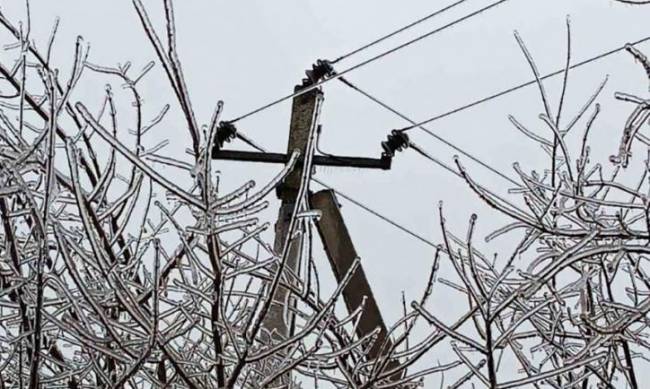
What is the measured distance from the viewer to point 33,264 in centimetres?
188

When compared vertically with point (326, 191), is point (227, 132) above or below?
above

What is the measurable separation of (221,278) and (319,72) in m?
3.39

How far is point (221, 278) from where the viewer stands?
1.50 meters

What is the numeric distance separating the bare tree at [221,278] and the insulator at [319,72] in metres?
2.26

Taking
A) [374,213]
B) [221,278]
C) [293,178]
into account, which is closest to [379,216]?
[374,213]

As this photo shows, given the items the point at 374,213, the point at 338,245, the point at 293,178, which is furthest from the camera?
the point at 374,213

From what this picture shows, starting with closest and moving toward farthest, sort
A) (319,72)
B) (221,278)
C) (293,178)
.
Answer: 1. (221,278)
2. (293,178)
3. (319,72)

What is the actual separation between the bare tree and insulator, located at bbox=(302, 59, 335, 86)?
7.40ft

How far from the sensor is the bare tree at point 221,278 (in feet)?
4.92

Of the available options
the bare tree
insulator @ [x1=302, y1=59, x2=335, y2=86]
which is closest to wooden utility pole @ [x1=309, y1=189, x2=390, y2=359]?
insulator @ [x1=302, y1=59, x2=335, y2=86]

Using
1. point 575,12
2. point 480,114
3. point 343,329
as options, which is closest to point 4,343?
point 343,329

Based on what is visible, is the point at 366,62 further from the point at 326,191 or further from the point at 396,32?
the point at 326,191

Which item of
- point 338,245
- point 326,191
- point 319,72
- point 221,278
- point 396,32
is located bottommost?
point 221,278

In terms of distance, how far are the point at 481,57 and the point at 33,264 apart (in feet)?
15.7
